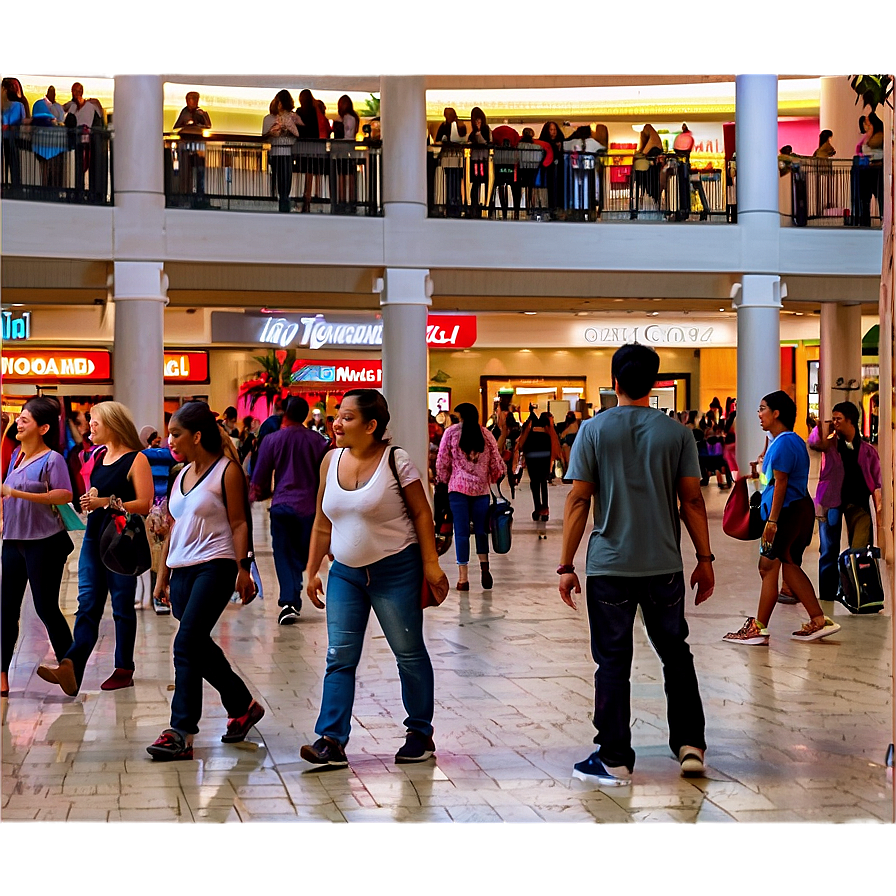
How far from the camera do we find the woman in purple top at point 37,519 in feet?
23.7

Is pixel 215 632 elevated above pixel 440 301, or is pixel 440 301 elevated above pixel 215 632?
pixel 440 301

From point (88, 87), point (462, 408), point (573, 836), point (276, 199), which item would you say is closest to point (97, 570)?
point (573, 836)

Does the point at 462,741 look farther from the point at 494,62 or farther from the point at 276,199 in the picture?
the point at 276,199

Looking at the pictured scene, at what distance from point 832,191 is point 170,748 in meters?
17.6

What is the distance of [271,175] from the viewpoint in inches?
741

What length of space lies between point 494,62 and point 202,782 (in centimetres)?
314

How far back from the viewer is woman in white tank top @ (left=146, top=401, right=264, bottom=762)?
5.96m

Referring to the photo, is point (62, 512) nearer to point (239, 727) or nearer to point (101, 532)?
point (101, 532)

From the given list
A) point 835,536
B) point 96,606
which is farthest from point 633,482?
point 835,536

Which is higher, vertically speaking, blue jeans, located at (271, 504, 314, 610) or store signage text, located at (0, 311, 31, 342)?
store signage text, located at (0, 311, 31, 342)

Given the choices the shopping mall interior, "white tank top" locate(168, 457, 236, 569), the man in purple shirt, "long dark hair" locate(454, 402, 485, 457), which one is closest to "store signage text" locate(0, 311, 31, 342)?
the shopping mall interior

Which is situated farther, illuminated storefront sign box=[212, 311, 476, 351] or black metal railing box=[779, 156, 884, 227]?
illuminated storefront sign box=[212, 311, 476, 351]

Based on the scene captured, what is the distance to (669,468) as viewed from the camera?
5465 millimetres

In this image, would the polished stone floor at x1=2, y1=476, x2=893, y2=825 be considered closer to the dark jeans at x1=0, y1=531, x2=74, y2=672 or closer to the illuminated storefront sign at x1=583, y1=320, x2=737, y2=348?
the dark jeans at x1=0, y1=531, x2=74, y2=672
